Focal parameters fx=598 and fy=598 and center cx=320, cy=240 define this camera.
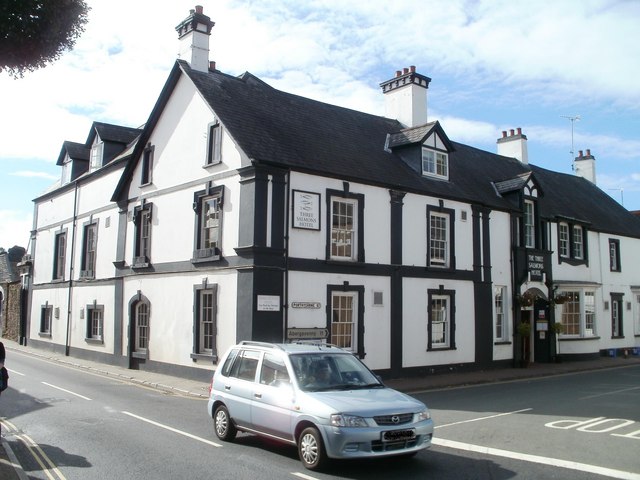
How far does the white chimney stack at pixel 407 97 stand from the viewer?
86.7ft

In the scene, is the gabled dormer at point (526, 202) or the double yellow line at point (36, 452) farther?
the gabled dormer at point (526, 202)

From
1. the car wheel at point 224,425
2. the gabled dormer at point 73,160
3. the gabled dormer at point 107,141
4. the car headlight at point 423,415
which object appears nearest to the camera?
the car headlight at point 423,415

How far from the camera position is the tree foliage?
678cm

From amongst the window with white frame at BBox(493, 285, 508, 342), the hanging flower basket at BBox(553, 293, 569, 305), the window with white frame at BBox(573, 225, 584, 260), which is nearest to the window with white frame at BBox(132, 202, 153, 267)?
the window with white frame at BBox(493, 285, 508, 342)

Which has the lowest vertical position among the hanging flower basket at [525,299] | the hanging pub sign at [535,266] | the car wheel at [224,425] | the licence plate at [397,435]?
the car wheel at [224,425]

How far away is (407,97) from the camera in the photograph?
26.6 metres

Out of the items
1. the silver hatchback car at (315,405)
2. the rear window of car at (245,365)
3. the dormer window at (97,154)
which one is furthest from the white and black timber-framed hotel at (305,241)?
the silver hatchback car at (315,405)

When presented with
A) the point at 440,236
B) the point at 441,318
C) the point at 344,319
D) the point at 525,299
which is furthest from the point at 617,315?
the point at 344,319

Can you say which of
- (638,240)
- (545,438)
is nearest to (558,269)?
(638,240)

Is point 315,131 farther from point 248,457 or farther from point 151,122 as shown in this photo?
point 248,457

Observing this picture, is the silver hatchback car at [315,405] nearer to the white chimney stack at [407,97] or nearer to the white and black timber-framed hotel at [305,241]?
the white and black timber-framed hotel at [305,241]

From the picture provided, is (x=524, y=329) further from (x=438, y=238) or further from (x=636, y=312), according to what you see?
(x=636, y=312)

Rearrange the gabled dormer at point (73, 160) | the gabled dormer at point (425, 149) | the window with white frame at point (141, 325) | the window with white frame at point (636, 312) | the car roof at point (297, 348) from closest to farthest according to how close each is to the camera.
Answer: the car roof at point (297, 348), the window with white frame at point (141, 325), the gabled dormer at point (425, 149), the gabled dormer at point (73, 160), the window with white frame at point (636, 312)

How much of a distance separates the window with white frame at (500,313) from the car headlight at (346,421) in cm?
1760
